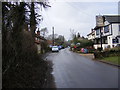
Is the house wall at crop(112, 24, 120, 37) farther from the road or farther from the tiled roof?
the road

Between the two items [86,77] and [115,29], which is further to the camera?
[115,29]

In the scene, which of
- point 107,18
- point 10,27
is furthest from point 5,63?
point 107,18

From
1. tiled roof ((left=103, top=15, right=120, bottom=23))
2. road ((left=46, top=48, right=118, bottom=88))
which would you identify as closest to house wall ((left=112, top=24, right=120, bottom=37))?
tiled roof ((left=103, top=15, right=120, bottom=23))

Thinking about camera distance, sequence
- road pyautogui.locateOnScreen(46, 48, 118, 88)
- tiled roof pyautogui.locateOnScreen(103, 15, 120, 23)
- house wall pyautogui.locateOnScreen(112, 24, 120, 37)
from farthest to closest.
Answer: tiled roof pyautogui.locateOnScreen(103, 15, 120, 23) → house wall pyautogui.locateOnScreen(112, 24, 120, 37) → road pyautogui.locateOnScreen(46, 48, 118, 88)

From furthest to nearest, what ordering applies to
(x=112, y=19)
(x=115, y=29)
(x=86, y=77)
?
(x=112, y=19) < (x=115, y=29) < (x=86, y=77)

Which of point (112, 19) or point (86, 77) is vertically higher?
point (112, 19)

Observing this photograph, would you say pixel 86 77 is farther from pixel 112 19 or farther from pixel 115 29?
pixel 112 19

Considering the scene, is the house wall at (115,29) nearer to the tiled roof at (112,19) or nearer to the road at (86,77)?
the tiled roof at (112,19)

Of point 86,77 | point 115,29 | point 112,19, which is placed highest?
point 112,19

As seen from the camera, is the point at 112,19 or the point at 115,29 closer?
the point at 115,29

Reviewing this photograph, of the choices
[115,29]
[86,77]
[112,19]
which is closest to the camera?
[86,77]

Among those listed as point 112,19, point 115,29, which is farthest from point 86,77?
point 112,19

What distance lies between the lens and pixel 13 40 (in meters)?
6.23

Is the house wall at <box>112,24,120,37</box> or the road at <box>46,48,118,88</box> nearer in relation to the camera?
the road at <box>46,48,118,88</box>
